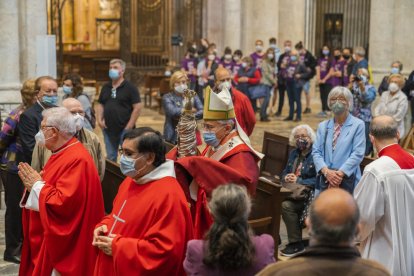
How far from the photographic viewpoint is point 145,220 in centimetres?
502

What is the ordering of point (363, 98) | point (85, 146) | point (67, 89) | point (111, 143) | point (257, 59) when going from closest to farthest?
point (85, 146)
point (67, 89)
point (111, 143)
point (363, 98)
point (257, 59)

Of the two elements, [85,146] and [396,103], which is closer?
[85,146]

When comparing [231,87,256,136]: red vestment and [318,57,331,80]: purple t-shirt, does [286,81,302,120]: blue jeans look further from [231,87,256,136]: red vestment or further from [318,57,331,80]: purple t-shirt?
[231,87,256,136]: red vestment

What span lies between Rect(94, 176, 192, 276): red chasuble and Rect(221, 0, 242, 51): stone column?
1752 cm

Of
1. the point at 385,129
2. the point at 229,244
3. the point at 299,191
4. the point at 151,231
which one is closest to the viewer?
the point at 229,244

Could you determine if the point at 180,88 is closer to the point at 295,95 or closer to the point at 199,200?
the point at 199,200

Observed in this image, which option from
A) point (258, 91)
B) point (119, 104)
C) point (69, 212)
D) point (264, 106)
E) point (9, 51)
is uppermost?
point (9, 51)

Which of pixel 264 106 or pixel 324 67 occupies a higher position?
pixel 324 67

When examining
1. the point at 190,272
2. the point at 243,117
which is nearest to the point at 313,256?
the point at 190,272

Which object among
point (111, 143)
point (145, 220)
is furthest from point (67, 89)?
point (145, 220)

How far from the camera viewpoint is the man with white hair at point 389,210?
5797mm

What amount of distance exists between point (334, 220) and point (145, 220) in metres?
1.60

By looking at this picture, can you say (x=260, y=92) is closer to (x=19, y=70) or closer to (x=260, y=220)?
(x=19, y=70)

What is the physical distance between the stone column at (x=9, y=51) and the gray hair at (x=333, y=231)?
10.5 meters
